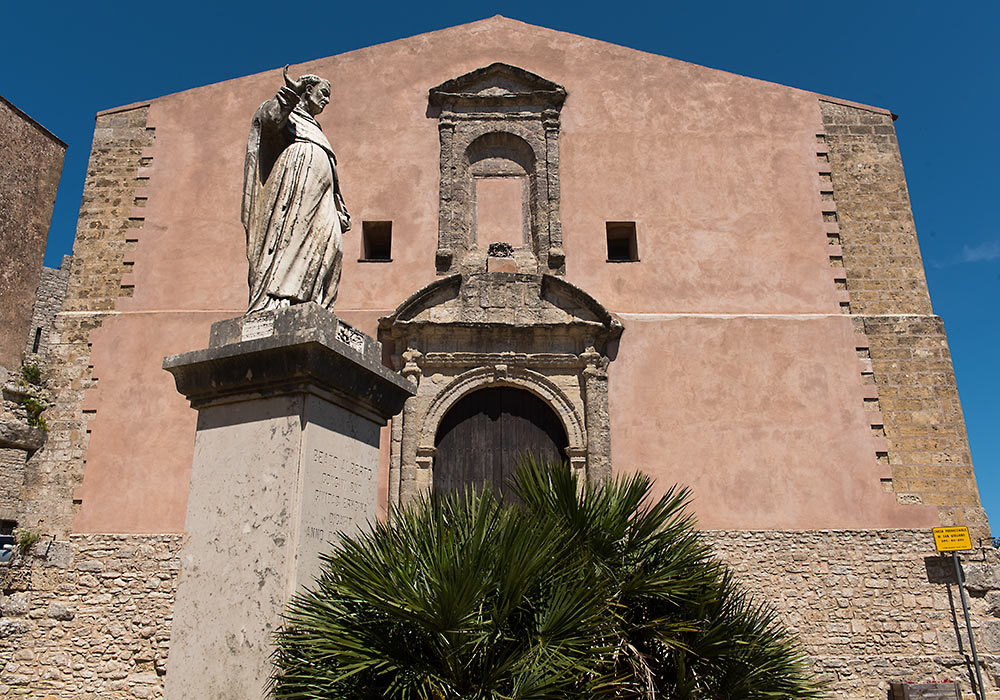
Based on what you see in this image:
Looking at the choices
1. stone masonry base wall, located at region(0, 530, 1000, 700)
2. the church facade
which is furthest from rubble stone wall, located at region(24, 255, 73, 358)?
stone masonry base wall, located at region(0, 530, 1000, 700)

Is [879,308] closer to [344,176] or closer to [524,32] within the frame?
[524,32]

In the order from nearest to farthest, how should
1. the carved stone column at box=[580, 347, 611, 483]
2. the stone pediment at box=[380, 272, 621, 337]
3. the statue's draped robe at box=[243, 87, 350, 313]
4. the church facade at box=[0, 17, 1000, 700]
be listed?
the statue's draped robe at box=[243, 87, 350, 313] → the church facade at box=[0, 17, 1000, 700] → the carved stone column at box=[580, 347, 611, 483] → the stone pediment at box=[380, 272, 621, 337]

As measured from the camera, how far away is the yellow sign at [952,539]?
877cm

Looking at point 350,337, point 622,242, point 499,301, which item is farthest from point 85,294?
point 350,337

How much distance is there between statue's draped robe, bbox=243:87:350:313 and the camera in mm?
4215

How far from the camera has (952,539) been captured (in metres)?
8.84

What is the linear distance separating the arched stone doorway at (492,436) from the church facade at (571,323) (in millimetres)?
27

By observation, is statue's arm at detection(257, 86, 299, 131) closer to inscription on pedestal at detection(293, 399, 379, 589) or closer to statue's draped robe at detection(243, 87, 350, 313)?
statue's draped robe at detection(243, 87, 350, 313)

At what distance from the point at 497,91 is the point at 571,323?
359 centimetres

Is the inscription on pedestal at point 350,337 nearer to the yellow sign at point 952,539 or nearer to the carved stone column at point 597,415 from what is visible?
the carved stone column at point 597,415

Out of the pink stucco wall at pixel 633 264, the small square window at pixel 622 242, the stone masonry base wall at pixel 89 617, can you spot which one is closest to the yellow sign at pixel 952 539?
the pink stucco wall at pixel 633 264

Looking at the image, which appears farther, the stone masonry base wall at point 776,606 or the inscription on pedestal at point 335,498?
the stone masonry base wall at point 776,606

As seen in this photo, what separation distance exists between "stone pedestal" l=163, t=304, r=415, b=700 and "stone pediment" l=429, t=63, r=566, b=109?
7.40 meters

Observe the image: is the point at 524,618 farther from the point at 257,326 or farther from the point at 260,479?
the point at 257,326
